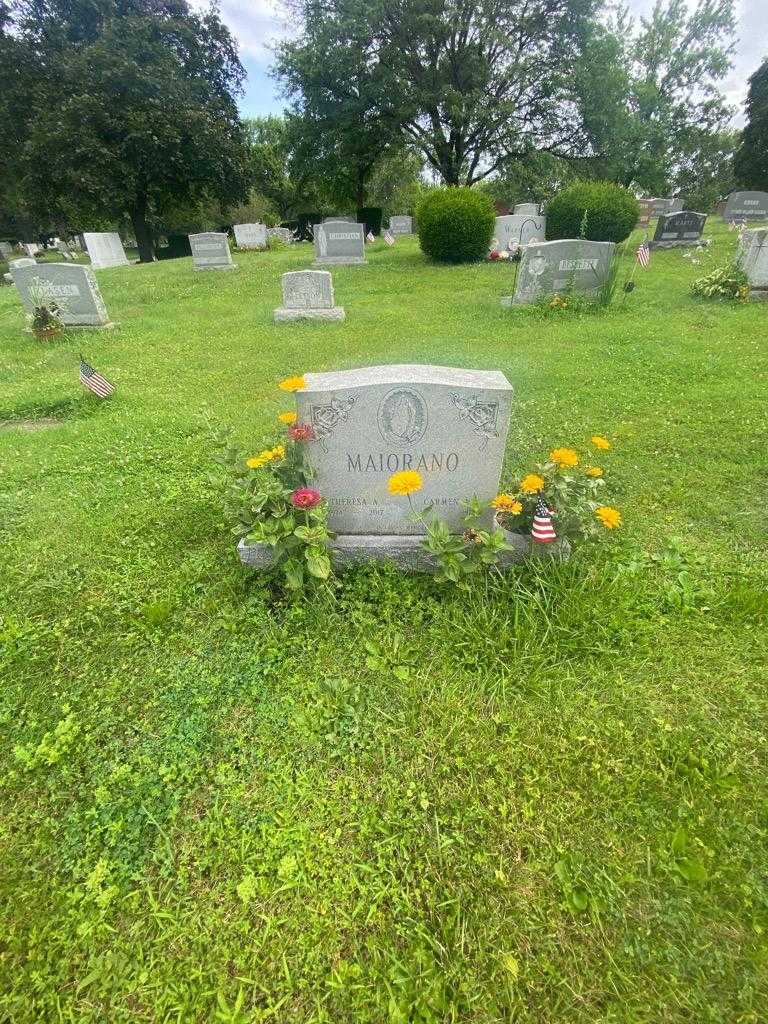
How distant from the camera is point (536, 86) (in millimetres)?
18609

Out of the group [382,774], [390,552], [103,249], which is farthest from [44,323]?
[103,249]

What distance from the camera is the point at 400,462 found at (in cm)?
282

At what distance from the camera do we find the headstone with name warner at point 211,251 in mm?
14930

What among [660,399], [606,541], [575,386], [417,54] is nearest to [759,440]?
[660,399]

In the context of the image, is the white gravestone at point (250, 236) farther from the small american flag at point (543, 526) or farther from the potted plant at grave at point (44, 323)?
the small american flag at point (543, 526)

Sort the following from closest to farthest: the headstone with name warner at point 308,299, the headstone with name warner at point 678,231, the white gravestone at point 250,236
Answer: the headstone with name warner at point 308,299 < the headstone with name warner at point 678,231 < the white gravestone at point 250,236

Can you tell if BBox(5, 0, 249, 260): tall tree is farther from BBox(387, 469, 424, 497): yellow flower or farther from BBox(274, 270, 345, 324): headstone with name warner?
BBox(387, 469, 424, 497): yellow flower

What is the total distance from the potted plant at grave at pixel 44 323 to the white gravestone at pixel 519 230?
11491mm

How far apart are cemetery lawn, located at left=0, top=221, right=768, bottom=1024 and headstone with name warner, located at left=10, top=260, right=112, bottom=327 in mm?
6752

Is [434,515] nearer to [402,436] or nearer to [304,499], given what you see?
[402,436]

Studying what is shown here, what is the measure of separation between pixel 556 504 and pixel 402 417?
3.27 ft

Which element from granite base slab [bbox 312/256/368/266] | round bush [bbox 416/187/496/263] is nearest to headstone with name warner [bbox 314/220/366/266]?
granite base slab [bbox 312/256/368/266]

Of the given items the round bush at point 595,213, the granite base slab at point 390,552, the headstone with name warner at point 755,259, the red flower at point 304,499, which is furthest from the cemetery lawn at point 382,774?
the round bush at point 595,213

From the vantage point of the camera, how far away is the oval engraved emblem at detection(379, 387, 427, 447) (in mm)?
2607
